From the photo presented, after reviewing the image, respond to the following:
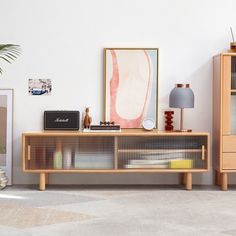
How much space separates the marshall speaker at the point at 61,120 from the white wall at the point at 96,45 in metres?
0.13

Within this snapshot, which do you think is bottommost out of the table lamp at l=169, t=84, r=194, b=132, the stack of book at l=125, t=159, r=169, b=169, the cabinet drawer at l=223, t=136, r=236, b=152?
the stack of book at l=125, t=159, r=169, b=169

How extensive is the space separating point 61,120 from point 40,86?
454 mm

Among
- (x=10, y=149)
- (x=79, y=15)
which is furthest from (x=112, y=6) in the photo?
(x=10, y=149)

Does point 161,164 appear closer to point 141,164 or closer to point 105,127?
point 141,164

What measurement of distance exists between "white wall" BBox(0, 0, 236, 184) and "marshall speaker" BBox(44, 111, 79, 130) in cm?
13

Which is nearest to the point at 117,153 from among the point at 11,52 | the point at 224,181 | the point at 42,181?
the point at 42,181

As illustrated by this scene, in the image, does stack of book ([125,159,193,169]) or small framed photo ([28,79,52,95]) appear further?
small framed photo ([28,79,52,95])

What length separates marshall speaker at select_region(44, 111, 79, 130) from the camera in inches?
261

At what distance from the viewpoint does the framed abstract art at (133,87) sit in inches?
266

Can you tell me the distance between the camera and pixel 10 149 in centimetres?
672

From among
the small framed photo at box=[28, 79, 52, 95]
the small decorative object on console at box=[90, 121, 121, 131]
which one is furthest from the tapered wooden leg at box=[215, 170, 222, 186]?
the small framed photo at box=[28, 79, 52, 95]

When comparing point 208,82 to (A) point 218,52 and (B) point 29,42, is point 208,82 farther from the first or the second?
(B) point 29,42

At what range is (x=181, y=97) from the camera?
6.47 metres

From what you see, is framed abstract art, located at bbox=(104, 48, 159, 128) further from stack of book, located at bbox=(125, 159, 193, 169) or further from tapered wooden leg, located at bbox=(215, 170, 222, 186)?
tapered wooden leg, located at bbox=(215, 170, 222, 186)
